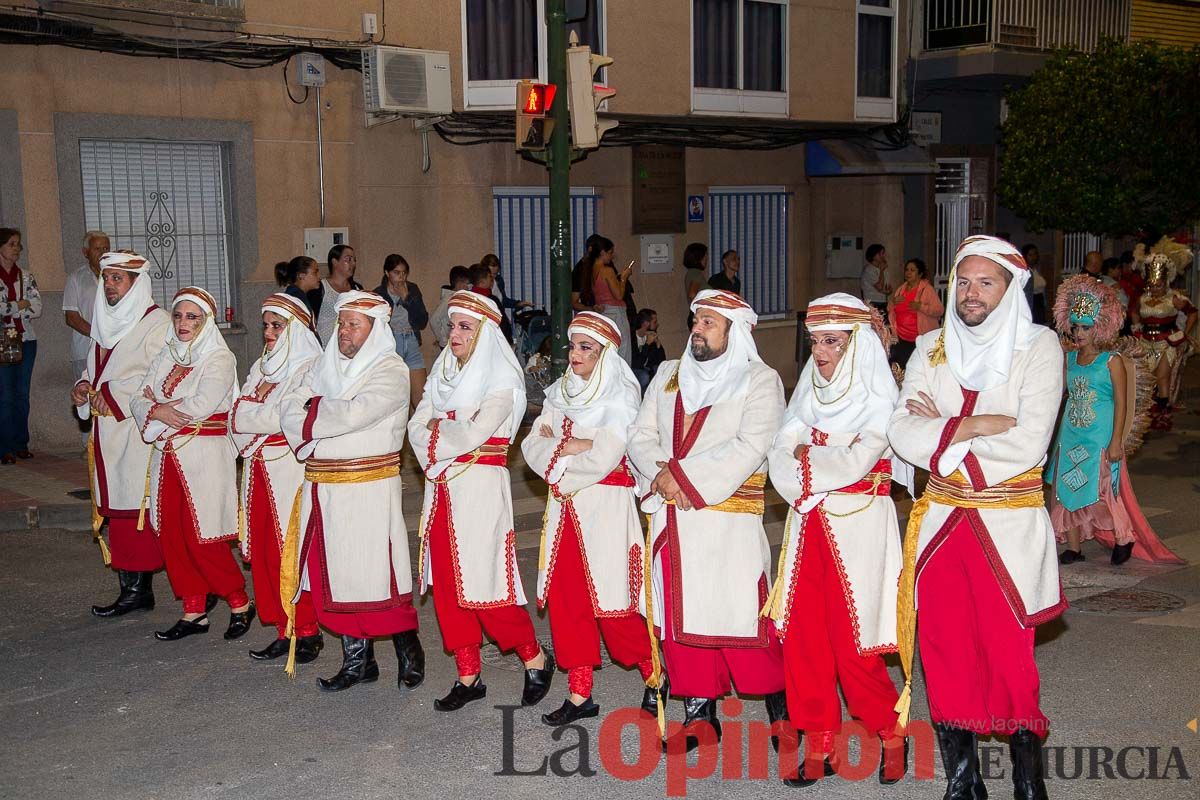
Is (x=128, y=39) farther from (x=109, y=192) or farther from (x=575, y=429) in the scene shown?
(x=575, y=429)

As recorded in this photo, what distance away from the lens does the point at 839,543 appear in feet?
17.0

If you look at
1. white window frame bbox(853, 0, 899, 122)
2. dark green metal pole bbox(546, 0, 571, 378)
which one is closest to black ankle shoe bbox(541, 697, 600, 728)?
dark green metal pole bbox(546, 0, 571, 378)

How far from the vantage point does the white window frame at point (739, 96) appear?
1661cm

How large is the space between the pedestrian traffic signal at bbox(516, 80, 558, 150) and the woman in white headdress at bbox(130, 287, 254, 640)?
419 centimetres

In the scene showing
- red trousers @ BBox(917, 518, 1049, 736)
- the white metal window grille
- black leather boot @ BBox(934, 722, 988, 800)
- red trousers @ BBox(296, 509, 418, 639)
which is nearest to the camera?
red trousers @ BBox(917, 518, 1049, 736)

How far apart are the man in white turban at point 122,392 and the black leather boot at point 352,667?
5.48 feet

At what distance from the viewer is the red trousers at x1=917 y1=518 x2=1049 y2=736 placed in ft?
15.8

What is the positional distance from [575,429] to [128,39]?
8.29 metres

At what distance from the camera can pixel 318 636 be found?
6.92 metres

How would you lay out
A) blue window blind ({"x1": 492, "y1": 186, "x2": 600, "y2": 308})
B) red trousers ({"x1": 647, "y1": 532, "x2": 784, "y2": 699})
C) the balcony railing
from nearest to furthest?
red trousers ({"x1": 647, "y1": 532, "x2": 784, "y2": 699}), blue window blind ({"x1": 492, "y1": 186, "x2": 600, "y2": 308}), the balcony railing

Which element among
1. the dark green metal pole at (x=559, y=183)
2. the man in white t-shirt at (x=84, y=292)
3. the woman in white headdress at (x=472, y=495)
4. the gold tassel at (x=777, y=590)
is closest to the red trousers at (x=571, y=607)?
the woman in white headdress at (x=472, y=495)

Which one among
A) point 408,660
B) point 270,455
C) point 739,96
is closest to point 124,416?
point 270,455

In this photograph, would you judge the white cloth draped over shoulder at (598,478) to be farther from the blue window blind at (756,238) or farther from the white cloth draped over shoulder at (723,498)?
the blue window blind at (756,238)

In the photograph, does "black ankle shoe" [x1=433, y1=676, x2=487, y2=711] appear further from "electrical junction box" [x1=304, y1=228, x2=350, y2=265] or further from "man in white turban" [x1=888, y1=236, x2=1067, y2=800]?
"electrical junction box" [x1=304, y1=228, x2=350, y2=265]
